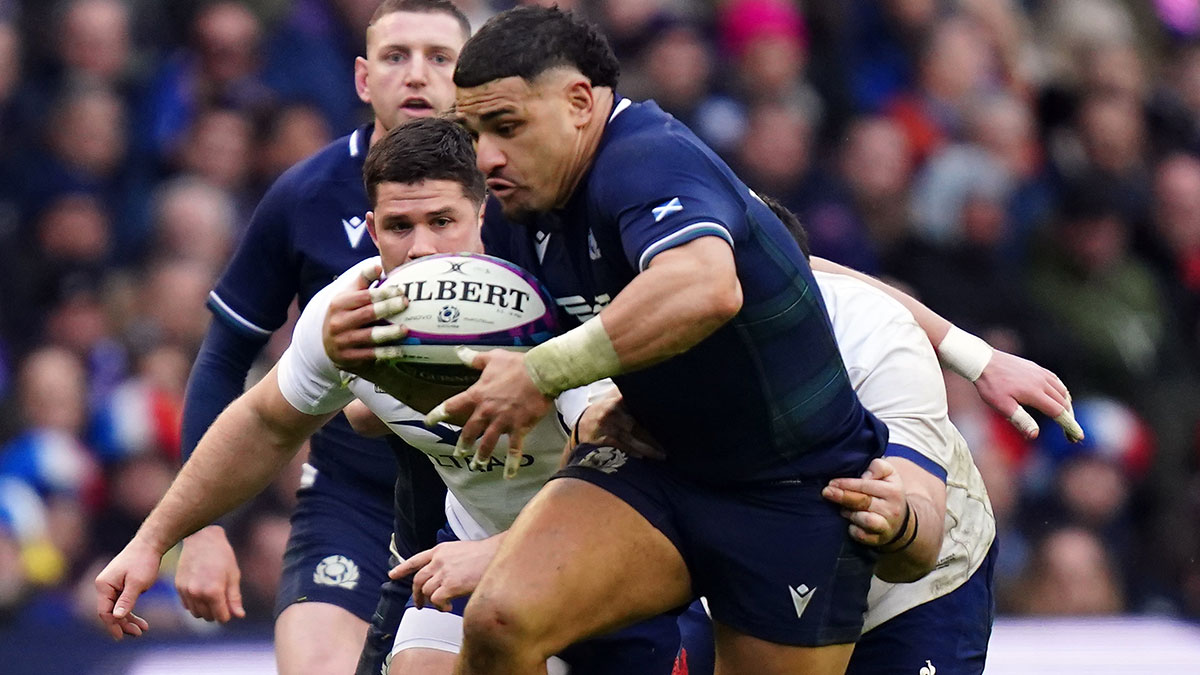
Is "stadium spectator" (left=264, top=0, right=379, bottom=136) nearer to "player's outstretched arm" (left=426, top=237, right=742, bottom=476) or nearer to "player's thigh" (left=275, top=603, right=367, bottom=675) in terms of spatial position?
"player's thigh" (left=275, top=603, right=367, bottom=675)

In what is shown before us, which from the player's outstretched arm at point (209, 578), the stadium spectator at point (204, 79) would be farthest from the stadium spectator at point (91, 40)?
the player's outstretched arm at point (209, 578)

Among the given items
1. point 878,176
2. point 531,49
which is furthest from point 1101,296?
point 531,49

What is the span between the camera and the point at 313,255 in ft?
18.8

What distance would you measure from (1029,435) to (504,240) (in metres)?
1.59

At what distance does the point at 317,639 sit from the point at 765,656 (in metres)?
1.69

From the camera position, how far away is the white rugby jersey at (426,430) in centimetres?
457

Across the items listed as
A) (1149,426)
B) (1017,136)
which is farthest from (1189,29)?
(1149,426)

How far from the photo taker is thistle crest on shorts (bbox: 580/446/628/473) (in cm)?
430

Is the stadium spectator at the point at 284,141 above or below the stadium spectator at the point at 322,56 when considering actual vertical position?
below

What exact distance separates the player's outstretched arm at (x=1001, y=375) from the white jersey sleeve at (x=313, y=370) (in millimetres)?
1497

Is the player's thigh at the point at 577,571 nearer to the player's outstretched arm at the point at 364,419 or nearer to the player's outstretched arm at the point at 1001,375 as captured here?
the player's outstretched arm at the point at 364,419

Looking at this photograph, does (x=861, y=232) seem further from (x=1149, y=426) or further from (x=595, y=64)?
(x=595, y=64)

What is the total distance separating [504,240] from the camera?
4.58m

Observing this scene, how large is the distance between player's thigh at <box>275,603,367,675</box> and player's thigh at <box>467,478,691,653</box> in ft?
4.66
